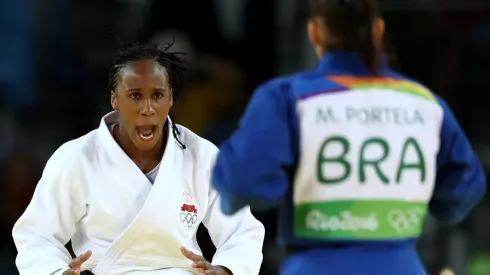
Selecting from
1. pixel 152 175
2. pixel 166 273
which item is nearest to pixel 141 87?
pixel 152 175

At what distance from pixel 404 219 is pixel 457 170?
295 millimetres

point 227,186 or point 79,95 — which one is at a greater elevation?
point 227,186

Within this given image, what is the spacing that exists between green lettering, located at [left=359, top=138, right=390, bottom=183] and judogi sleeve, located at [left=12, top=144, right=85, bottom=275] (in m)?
1.42

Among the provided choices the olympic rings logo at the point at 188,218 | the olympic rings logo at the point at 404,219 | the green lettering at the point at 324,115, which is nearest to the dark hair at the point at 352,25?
the green lettering at the point at 324,115

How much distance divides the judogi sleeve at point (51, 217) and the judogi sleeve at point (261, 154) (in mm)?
1077

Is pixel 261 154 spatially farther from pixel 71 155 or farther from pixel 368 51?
pixel 71 155

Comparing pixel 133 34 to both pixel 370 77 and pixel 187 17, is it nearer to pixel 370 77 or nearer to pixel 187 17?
pixel 187 17

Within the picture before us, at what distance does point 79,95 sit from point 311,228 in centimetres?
519

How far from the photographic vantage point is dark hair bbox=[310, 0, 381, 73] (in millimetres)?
3822

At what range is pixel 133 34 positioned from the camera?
860 cm

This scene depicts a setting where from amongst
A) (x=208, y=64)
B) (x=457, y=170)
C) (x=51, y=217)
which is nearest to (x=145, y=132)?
(x=51, y=217)

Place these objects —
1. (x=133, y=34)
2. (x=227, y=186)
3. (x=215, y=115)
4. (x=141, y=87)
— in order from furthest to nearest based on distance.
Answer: (x=133, y=34) < (x=215, y=115) < (x=141, y=87) < (x=227, y=186)

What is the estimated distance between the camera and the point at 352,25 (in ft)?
12.6

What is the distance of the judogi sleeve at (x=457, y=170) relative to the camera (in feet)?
13.0
